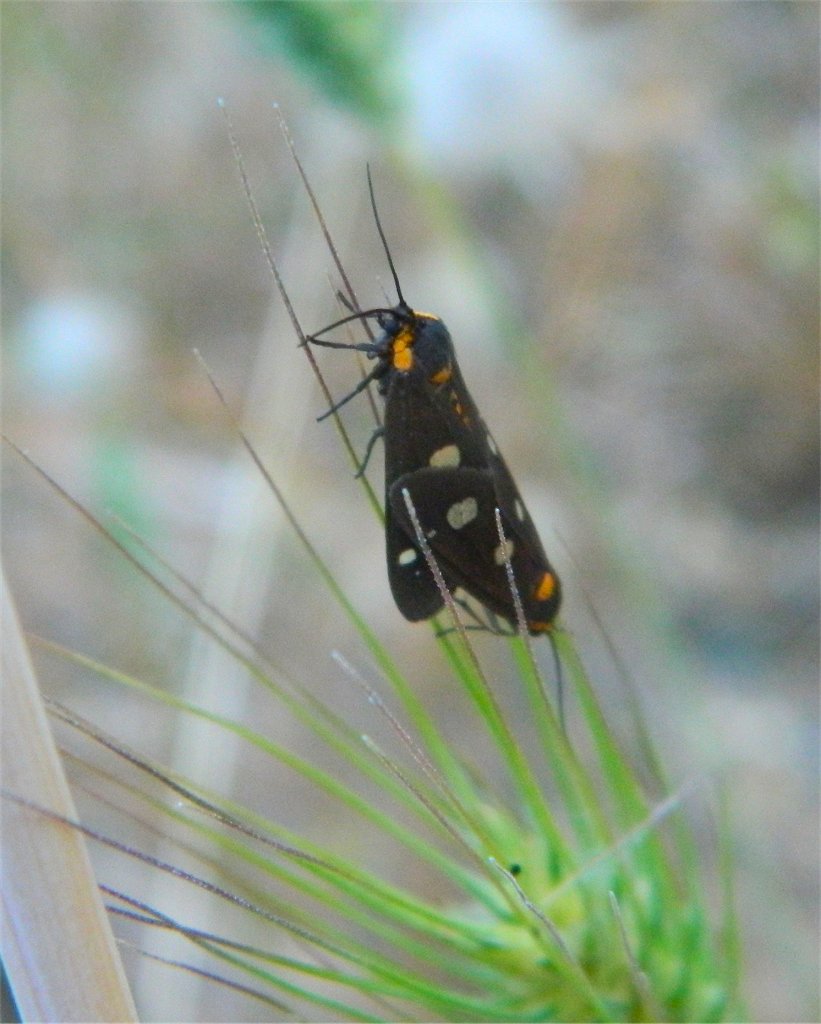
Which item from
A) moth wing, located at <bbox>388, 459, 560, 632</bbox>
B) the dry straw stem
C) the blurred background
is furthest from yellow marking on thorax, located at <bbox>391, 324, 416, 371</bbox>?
the blurred background

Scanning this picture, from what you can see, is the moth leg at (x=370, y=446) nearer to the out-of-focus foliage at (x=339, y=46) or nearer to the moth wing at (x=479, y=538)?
the moth wing at (x=479, y=538)

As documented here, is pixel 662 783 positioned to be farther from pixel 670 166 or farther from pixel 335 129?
pixel 670 166

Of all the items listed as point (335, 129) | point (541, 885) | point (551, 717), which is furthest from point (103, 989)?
point (335, 129)

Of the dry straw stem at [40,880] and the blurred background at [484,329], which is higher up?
the blurred background at [484,329]

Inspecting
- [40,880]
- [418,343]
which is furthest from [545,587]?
[40,880]

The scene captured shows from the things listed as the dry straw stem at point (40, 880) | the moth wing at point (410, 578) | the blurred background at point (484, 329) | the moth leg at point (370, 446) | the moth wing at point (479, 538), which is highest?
the blurred background at point (484, 329)

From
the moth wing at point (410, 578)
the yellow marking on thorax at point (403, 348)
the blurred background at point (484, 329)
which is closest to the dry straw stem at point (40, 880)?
the moth wing at point (410, 578)
